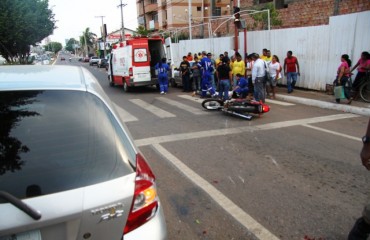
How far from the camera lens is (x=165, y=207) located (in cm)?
419

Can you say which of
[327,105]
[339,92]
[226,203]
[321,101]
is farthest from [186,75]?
[226,203]

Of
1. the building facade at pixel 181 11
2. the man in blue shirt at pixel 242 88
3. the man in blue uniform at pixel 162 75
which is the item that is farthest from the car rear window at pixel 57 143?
A: the building facade at pixel 181 11

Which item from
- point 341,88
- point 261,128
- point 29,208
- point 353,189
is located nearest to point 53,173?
point 29,208

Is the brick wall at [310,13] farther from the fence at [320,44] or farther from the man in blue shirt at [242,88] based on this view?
the man in blue shirt at [242,88]

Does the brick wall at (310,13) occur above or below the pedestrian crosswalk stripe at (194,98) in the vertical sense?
above

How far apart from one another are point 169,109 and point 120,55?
24.5ft

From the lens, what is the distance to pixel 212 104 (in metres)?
10.8

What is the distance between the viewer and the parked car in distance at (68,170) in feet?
5.84

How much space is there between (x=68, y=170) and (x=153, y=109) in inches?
383

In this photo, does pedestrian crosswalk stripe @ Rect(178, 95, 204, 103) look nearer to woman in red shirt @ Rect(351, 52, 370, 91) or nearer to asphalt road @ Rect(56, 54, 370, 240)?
asphalt road @ Rect(56, 54, 370, 240)

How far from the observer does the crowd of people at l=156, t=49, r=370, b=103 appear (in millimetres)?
11141

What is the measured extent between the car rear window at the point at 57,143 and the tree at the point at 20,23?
2782cm

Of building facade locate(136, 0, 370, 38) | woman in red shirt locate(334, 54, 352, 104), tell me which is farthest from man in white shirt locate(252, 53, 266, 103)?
building facade locate(136, 0, 370, 38)

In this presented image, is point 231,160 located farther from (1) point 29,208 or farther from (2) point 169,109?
(2) point 169,109
